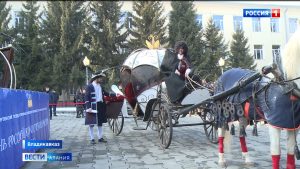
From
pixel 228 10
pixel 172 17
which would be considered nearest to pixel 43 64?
pixel 172 17

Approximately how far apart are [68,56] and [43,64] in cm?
246

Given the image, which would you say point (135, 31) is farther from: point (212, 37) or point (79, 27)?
point (212, 37)

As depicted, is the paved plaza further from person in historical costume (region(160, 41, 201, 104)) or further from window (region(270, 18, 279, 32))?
window (region(270, 18, 279, 32))

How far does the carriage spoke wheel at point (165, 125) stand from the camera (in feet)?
30.9

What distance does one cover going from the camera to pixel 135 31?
4059cm

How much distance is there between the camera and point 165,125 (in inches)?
381

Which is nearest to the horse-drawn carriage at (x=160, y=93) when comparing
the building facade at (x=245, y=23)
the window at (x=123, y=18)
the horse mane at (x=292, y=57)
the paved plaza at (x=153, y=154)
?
the paved plaza at (x=153, y=154)

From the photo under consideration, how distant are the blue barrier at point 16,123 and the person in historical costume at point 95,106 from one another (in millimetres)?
1851

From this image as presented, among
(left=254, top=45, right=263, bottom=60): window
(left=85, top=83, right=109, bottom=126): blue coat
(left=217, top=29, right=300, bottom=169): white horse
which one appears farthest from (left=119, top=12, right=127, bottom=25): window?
(left=217, top=29, right=300, bottom=169): white horse

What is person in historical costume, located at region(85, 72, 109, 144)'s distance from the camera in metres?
11.5

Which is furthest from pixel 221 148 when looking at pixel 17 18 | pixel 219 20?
pixel 219 20

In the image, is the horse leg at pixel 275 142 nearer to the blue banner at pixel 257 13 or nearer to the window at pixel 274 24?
the blue banner at pixel 257 13

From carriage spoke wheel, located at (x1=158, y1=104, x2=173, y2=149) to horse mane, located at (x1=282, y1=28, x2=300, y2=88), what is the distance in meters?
3.98

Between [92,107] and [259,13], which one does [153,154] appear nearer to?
[92,107]
